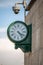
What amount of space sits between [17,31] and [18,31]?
0.19 ft

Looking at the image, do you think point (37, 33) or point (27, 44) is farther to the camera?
point (27, 44)

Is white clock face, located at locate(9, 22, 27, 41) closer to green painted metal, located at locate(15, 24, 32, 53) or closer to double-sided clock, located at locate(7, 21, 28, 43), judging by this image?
double-sided clock, located at locate(7, 21, 28, 43)

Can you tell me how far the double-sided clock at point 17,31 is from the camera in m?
18.4

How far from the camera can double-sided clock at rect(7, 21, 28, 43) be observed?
60.3ft

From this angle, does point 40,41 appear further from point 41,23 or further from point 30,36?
point 30,36

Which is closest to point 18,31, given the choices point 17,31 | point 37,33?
point 17,31

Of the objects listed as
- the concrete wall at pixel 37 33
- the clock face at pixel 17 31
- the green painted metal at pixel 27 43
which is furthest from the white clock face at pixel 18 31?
the concrete wall at pixel 37 33

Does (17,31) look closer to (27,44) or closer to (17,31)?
(17,31)

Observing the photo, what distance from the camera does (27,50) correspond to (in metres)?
18.9

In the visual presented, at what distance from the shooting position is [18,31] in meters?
18.6

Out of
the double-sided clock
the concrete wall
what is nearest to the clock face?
the double-sided clock

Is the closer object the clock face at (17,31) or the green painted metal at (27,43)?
the clock face at (17,31)

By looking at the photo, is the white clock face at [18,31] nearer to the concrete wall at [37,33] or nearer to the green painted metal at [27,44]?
the green painted metal at [27,44]

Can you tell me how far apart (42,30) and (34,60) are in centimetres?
197
